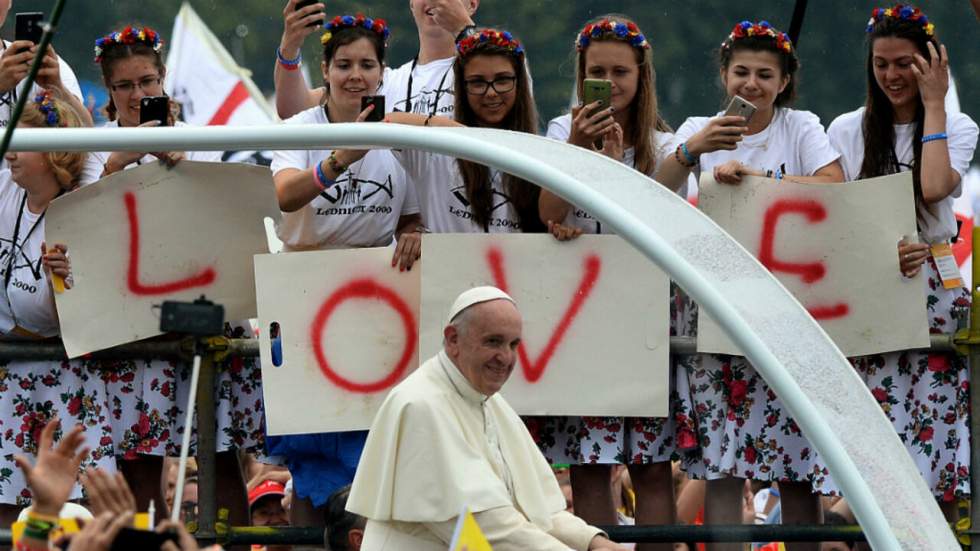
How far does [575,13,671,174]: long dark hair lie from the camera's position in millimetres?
8195

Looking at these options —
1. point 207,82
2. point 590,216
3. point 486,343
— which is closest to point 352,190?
point 590,216

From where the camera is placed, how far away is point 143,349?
8.22 meters

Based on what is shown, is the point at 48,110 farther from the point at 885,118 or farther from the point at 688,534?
the point at 885,118

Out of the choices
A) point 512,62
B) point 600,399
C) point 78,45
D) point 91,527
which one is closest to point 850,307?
point 600,399

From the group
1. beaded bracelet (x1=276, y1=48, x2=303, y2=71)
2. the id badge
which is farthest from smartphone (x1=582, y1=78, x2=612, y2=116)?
beaded bracelet (x1=276, y1=48, x2=303, y2=71)

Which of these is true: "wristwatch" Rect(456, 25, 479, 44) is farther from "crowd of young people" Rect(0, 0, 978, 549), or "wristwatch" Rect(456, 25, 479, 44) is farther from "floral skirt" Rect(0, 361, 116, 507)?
"floral skirt" Rect(0, 361, 116, 507)

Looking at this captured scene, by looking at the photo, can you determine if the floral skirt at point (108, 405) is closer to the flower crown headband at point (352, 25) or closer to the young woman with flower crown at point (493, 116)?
the young woman with flower crown at point (493, 116)

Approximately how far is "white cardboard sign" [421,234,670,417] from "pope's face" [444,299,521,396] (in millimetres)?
906

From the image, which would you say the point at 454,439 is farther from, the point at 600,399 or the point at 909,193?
the point at 909,193

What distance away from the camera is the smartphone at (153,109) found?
7973mm

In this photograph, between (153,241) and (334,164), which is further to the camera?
(153,241)

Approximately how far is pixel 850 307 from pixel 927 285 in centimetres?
32

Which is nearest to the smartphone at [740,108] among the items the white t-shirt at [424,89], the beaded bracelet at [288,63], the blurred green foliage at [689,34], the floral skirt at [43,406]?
the white t-shirt at [424,89]

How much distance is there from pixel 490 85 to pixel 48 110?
5.38 feet
